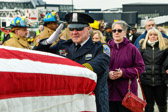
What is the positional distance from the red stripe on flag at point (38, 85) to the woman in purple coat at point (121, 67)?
6.74 feet

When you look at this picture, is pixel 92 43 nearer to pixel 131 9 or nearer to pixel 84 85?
pixel 84 85

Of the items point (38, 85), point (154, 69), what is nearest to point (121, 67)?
point (154, 69)

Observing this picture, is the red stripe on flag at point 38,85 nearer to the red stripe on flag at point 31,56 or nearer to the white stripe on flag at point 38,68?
the white stripe on flag at point 38,68

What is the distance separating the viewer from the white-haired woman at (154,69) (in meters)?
5.39

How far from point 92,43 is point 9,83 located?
1.50 metres

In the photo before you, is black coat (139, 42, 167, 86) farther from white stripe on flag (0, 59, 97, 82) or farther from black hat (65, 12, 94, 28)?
white stripe on flag (0, 59, 97, 82)

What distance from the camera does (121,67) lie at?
441 centimetres

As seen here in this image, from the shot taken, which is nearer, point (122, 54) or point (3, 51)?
point (3, 51)

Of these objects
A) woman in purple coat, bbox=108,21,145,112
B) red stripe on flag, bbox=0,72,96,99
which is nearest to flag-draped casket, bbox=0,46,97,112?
red stripe on flag, bbox=0,72,96,99

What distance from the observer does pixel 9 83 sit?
5.52ft

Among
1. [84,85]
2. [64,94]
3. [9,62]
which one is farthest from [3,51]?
[84,85]

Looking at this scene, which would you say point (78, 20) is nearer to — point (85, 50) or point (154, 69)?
point (85, 50)

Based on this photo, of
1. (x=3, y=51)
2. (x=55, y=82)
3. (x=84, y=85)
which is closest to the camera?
(x=3, y=51)

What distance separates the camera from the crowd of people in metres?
2.96
